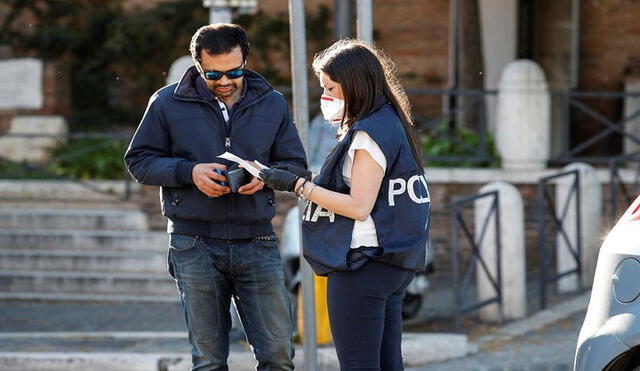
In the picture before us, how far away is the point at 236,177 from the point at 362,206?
0.62 m

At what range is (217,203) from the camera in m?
5.22

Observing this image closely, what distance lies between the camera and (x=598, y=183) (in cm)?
1041

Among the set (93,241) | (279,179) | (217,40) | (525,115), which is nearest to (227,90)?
(217,40)

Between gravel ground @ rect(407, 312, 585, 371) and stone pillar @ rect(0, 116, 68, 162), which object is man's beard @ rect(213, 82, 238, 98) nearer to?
gravel ground @ rect(407, 312, 585, 371)

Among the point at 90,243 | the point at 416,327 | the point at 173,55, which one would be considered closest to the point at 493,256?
the point at 416,327

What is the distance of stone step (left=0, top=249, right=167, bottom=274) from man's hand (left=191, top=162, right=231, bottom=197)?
6071mm

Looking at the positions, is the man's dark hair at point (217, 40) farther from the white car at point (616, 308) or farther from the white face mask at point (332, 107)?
the white car at point (616, 308)

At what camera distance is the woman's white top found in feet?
15.4

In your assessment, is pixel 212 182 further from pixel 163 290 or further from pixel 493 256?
pixel 163 290

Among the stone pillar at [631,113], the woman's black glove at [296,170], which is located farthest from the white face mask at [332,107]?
the stone pillar at [631,113]

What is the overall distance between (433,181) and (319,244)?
6.86 meters

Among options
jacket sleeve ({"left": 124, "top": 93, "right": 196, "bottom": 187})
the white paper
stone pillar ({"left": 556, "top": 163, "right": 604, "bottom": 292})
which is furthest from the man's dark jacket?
stone pillar ({"left": 556, "top": 163, "right": 604, "bottom": 292})

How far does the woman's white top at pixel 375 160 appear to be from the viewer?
4699mm

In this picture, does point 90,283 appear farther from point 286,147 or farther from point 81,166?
point 286,147
